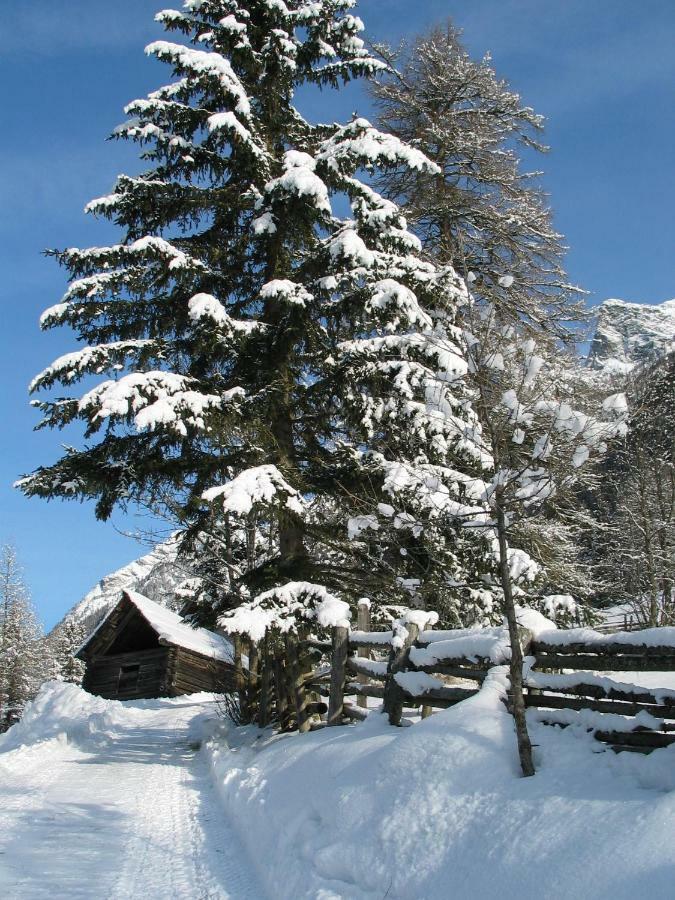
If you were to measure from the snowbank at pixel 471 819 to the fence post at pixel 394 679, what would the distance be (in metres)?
0.69

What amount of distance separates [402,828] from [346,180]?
9.54 meters

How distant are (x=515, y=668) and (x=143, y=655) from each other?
28177 millimetres

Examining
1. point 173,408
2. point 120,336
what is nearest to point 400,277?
point 173,408

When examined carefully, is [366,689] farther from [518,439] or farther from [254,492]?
[518,439]

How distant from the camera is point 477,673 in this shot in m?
5.98

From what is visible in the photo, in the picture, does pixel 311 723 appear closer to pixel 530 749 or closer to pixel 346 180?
pixel 530 749

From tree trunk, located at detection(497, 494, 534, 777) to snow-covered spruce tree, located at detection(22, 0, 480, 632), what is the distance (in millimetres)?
4035

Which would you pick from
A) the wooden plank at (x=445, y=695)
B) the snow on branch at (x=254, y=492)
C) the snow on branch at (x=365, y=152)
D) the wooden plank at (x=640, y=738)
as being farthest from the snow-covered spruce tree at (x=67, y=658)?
the wooden plank at (x=640, y=738)

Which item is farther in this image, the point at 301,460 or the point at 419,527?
the point at 301,460

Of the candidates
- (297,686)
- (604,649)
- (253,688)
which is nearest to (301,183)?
(297,686)

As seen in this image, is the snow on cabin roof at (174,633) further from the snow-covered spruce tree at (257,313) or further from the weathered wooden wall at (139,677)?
the snow-covered spruce tree at (257,313)

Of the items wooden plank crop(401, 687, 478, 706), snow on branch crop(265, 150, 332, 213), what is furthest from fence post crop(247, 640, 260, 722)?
snow on branch crop(265, 150, 332, 213)

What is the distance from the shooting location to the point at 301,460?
37.4 feet

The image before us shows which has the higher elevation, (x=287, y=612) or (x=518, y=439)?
(x=518, y=439)
